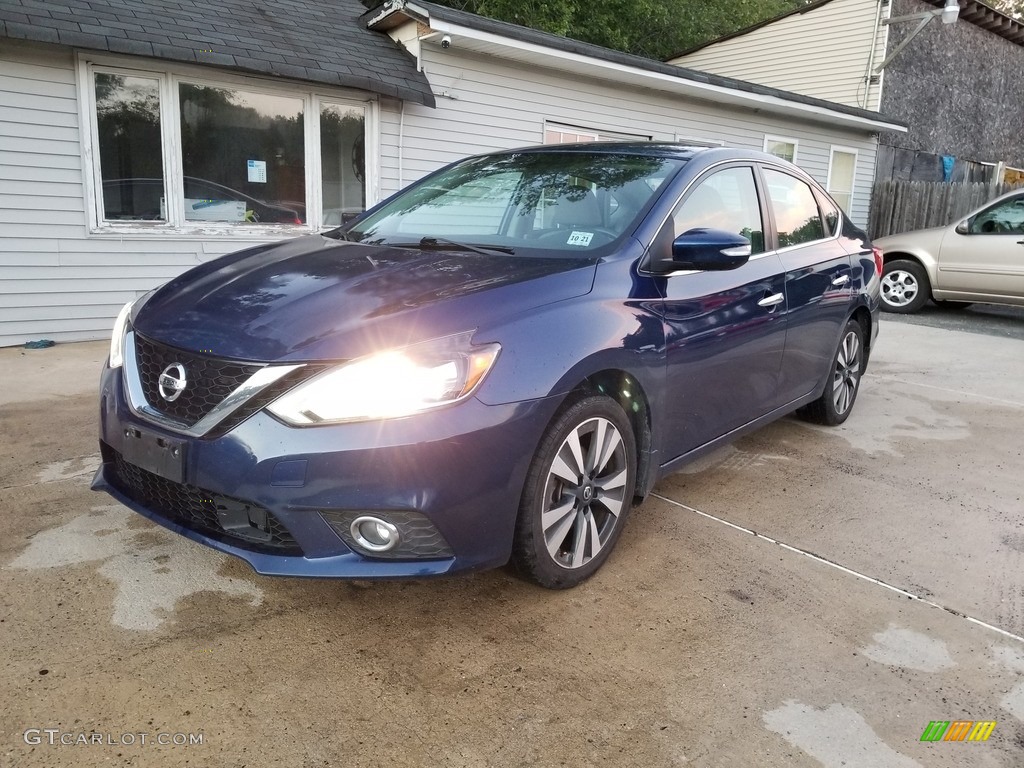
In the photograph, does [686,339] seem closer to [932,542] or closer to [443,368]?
[443,368]

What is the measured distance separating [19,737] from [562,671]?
1.45 m

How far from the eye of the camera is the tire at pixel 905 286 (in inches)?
389

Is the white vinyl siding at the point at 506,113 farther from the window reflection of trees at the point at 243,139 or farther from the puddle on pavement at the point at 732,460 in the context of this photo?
the puddle on pavement at the point at 732,460

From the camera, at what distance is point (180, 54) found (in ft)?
21.6

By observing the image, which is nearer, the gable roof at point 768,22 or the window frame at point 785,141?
the window frame at point 785,141

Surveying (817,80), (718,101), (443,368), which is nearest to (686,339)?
(443,368)

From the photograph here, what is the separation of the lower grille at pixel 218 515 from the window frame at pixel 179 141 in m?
5.40

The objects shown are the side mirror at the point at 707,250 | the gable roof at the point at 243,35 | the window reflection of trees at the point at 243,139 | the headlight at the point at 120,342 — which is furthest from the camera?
the window reflection of trees at the point at 243,139

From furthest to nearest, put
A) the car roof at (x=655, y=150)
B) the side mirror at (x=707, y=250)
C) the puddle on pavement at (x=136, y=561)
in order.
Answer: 1. the car roof at (x=655, y=150)
2. the side mirror at (x=707, y=250)
3. the puddle on pavement at (x=136, y=561)

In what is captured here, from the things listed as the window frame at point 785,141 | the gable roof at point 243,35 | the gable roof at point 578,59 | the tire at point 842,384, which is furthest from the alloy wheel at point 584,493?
the window frame at point 785,141

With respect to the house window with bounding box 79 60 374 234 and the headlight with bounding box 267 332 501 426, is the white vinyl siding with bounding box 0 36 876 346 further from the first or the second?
the headlight with bounding box 267 332 501 426

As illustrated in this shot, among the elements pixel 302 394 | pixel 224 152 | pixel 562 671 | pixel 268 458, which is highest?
pixel 224 152

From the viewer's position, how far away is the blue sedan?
2.15 meters

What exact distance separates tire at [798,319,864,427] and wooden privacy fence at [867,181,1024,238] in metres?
11.0
